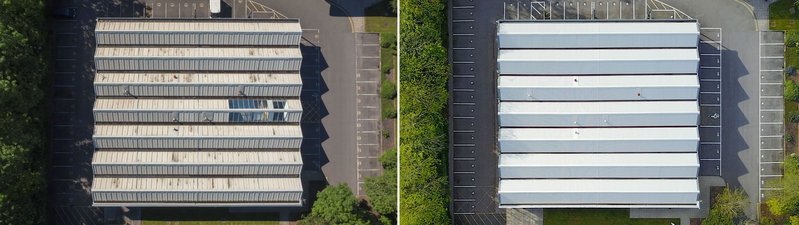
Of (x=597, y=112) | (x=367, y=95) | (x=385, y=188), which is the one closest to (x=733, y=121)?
(x=597, y=112)

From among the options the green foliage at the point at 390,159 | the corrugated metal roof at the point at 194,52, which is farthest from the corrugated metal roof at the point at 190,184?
the corrugated metal roof at the point at 194,52

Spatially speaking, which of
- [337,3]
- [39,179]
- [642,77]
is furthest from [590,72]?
[39,179]

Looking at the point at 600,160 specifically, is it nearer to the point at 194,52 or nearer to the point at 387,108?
the point at 387,108

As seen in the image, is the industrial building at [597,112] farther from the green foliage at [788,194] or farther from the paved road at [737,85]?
the green foliage at [788,194]

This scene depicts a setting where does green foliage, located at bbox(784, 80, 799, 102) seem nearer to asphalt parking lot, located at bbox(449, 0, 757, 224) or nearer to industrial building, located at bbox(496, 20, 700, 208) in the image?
asphalt parking lot, located at bbox(449, 0, 757, 224)

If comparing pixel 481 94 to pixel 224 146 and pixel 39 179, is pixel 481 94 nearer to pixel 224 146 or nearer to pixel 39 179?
pixel 224 146

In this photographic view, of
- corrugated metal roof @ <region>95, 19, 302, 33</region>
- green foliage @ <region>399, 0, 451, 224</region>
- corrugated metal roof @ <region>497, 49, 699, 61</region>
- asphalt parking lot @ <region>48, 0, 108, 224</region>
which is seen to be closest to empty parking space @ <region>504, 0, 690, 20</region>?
corrugated metal roof @ <region>497, 49, 699, 61</region>

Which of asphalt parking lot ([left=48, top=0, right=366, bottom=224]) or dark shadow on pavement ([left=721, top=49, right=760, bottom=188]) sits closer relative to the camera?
dark shadow on pavement ([left=721, top=49, right=760, bottom=188])
